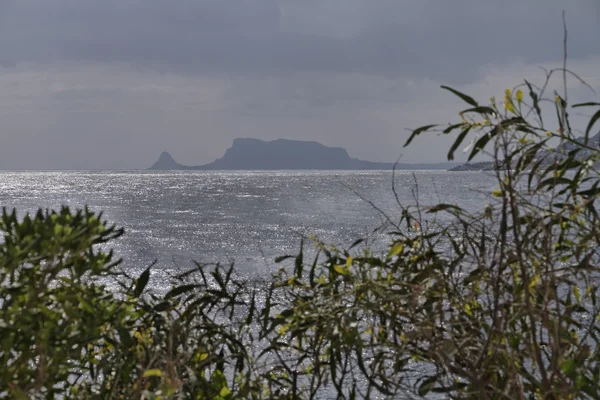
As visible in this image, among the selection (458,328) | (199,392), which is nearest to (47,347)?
(199,392)

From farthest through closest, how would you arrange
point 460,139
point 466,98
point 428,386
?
1. point 460,139
2. point 466,98
3. point 428,386

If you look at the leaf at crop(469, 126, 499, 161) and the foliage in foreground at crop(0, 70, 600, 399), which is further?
the leaf at crop(469, 126, 499, 161)

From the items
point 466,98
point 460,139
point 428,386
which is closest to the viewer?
point 428,386

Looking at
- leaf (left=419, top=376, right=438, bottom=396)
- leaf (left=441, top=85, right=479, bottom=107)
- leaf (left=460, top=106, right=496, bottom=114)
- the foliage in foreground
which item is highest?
leaf (left=441, top=85, right=479, bottom=107)

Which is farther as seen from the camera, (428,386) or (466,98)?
(466,98)

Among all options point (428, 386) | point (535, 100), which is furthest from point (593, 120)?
point (428, 386)

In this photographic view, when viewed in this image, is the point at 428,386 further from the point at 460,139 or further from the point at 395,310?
the point at 460,139

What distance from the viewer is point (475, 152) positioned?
308cm

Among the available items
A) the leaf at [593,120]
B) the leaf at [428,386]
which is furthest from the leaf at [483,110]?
the leaf at [428,386]

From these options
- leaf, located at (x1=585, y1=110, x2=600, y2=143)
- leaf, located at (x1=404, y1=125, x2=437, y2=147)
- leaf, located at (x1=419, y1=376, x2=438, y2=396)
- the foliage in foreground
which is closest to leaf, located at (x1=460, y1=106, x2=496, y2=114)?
the foliage in foreground

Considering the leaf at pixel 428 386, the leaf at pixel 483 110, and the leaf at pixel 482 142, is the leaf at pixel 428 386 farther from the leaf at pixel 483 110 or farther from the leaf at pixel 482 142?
the leaf at pixel 483 110

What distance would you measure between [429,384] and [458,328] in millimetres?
410

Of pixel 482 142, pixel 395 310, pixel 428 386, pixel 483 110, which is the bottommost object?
pixel 428 386

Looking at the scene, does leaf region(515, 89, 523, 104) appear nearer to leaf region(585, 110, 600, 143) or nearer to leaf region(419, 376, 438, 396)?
leaf region(585, 110, 600, 143)
